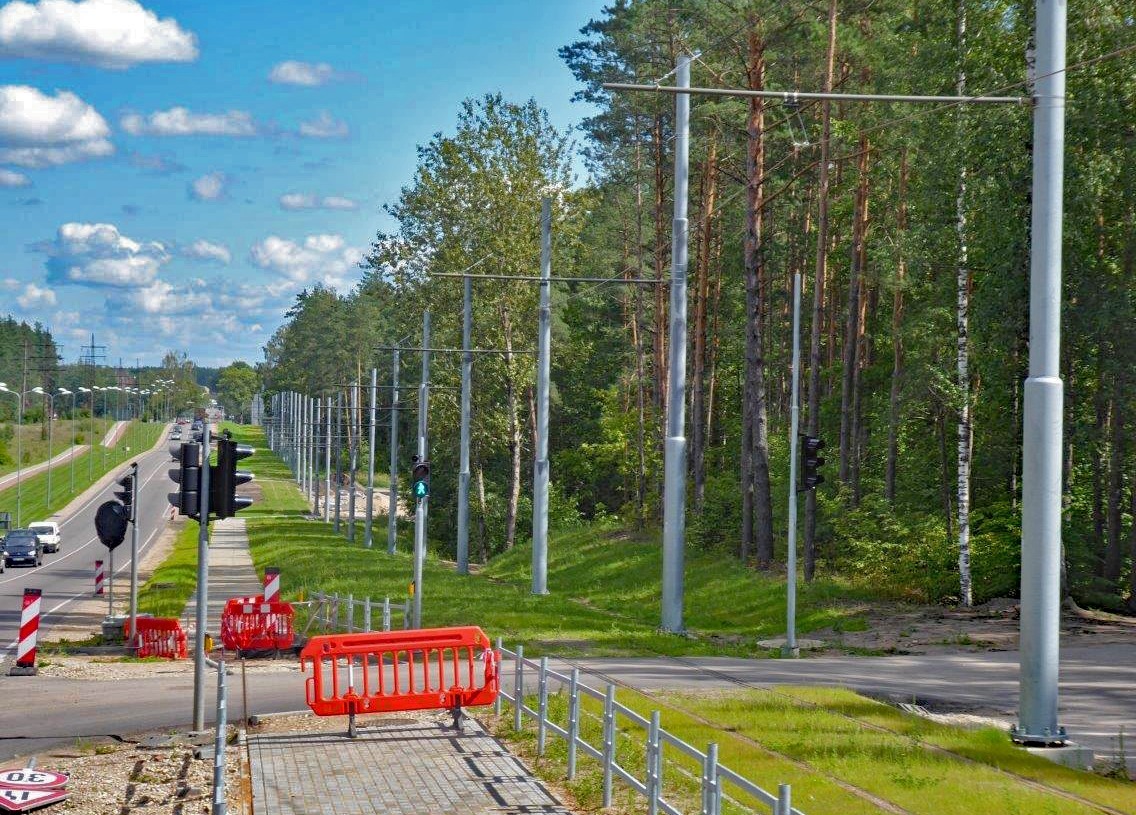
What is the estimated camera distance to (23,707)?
60.5 ft

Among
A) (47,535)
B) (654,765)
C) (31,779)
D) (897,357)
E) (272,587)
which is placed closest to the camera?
(654,765)

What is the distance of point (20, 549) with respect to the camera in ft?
212

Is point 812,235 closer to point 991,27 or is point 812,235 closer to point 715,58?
point 715,58

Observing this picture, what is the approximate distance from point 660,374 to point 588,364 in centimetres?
3019

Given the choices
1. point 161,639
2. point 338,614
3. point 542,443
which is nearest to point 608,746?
point 161,639

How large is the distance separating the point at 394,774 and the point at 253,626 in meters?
13.7

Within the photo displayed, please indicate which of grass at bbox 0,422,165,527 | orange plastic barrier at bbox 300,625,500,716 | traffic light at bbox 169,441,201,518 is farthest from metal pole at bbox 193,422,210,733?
grass at bbox 0,422,165,527

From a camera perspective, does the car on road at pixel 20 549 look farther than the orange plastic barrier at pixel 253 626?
Yes

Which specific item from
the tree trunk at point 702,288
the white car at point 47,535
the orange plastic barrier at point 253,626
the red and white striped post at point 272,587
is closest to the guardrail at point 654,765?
the orange plastic barrier at point 253,626

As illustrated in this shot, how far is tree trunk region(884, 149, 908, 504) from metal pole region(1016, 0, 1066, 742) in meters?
19.5

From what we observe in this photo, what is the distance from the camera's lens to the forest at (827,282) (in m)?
27.6

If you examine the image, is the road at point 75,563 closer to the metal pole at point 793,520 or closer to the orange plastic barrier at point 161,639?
the orange plastic barrier at point 161,639

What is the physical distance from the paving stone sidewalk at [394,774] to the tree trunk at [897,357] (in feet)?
70.9

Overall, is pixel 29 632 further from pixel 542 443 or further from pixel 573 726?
pixel 542 443
